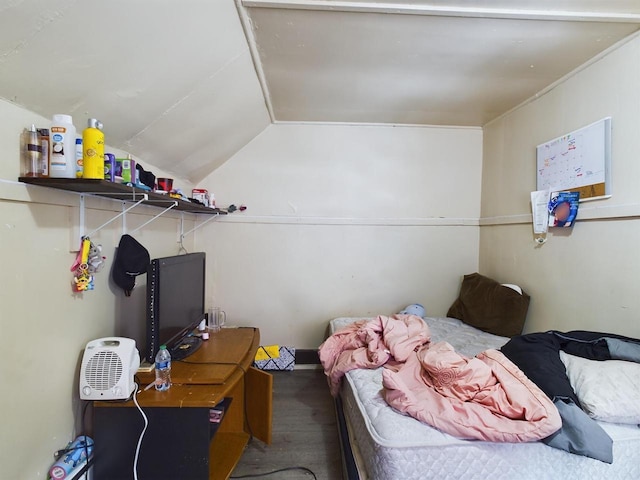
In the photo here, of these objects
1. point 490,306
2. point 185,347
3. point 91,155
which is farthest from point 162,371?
point 490,306

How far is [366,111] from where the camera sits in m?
2.61

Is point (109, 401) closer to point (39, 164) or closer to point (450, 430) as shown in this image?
point (39, 164)

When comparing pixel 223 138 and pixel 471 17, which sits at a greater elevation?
pixel 471 17

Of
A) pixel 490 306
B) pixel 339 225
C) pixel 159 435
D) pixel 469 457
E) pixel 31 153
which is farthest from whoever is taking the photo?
pixel 339 225

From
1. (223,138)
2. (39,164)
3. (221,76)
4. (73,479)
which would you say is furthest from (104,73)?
(73,479)

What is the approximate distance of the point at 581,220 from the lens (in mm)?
1898

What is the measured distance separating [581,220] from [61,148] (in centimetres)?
263

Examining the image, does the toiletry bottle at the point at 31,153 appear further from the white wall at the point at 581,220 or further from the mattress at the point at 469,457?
the white wall at the point at 581,220

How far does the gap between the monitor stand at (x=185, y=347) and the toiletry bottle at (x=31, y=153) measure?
1065mm

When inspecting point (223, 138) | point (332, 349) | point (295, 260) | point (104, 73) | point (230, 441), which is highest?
point (223, 138)

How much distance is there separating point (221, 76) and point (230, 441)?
207 centimetres

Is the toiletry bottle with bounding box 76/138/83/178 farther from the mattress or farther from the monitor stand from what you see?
the mattress

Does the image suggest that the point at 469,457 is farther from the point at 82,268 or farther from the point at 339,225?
the point at 339,225

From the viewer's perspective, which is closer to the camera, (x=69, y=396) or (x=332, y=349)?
(x=69, y=396)
